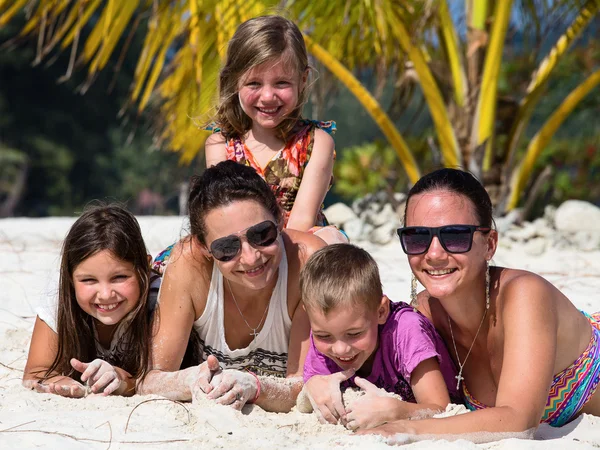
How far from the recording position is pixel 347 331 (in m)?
2.48

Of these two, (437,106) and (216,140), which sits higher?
(437,106)

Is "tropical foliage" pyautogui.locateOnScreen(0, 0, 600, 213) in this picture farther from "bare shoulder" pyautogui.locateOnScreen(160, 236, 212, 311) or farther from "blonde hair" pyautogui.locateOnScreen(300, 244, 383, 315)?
"blonde hair" pyautogui.locateOnScreen(300, 244, 383, 315)

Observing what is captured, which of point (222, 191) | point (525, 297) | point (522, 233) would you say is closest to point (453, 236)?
point (525, 297)

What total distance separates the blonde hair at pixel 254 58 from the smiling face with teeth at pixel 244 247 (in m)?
0.76

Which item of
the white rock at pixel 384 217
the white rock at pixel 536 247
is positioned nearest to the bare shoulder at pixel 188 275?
the white rock at pixel 536 247

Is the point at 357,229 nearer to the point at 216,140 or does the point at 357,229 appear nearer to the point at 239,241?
the point at 216,140

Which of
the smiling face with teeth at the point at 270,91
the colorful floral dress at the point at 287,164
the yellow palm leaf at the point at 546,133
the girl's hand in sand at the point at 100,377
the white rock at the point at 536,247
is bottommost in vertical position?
Result: the girl's hand in sand at the point at 100,377

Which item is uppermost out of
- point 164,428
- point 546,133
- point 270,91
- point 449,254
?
point 546,133

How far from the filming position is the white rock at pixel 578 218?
22.6ft

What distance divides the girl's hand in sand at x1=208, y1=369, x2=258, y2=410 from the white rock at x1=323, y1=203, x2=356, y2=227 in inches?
181

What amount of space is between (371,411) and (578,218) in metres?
5.19

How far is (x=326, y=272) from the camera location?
2492mm

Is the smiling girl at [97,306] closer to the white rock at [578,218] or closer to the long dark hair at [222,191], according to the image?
the long dark hair at [222,191]

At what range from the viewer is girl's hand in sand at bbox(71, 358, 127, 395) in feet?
8.84
